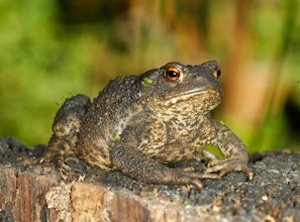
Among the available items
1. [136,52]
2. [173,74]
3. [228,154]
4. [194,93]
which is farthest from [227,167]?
[136,52]

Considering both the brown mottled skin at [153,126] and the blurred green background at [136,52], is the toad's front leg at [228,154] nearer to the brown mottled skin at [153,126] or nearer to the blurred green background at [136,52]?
the brown mottled skin at [153,126]

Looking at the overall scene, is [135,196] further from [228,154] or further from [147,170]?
[228,154]

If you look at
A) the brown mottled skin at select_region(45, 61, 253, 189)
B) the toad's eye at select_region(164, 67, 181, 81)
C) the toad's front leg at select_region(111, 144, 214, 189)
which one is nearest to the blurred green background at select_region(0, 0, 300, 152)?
the brown mottled skin at select_region(45, 61, 253, 189)

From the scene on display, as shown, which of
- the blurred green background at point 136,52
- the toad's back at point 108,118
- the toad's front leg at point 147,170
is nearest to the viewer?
the toad's front leg at point 147,170

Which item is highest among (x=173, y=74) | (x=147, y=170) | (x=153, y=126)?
(x=173, y=74)

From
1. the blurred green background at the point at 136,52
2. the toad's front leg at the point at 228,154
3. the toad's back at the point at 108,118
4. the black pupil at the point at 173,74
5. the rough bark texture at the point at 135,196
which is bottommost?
the rough bark texture at the point at 135,196

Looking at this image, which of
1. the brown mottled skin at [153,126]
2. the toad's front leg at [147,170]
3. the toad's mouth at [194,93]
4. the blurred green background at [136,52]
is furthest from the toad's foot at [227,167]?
the blurred green background at [136,52]

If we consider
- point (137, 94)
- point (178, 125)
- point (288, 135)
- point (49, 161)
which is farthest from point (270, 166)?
point (288, 135)

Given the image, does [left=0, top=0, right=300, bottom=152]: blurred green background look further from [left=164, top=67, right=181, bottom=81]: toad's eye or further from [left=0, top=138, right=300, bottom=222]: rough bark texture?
[left=0, top=138, right=300, bottom=222]: rough bark texture
